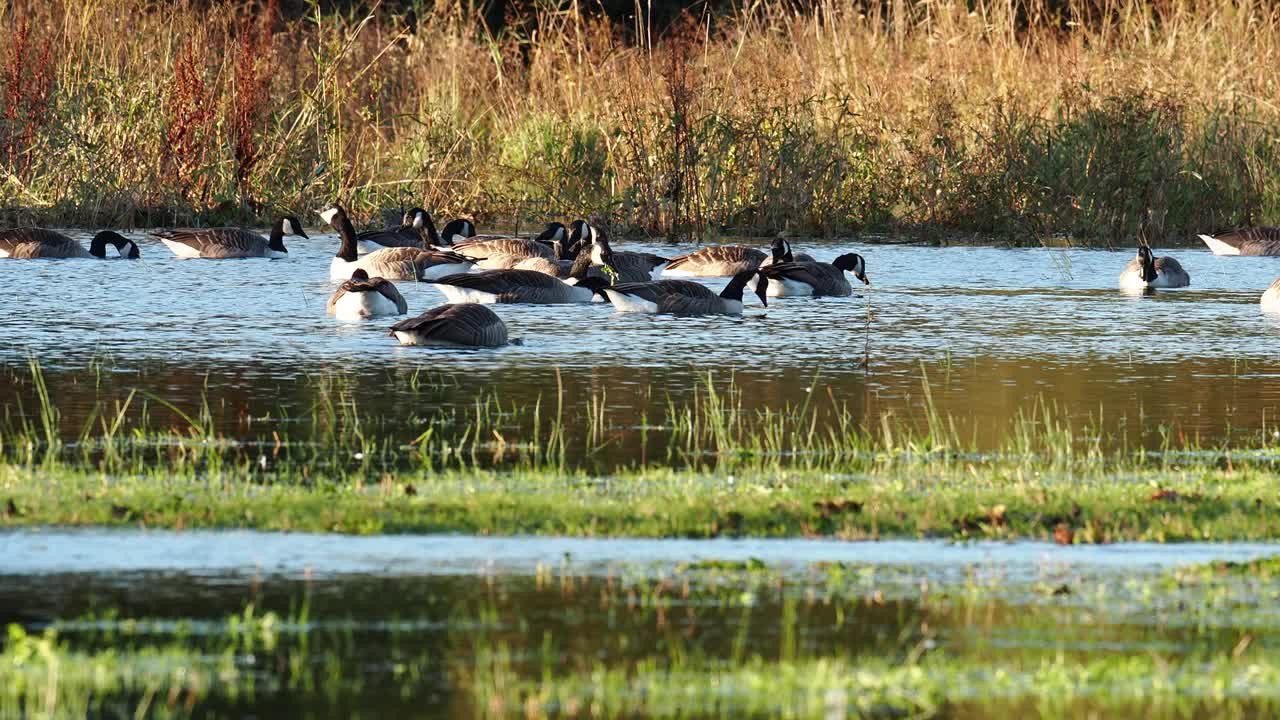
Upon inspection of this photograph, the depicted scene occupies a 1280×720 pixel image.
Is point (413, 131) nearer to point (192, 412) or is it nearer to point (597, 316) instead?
point (597, 316)

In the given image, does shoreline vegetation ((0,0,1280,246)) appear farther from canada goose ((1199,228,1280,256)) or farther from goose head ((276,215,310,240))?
goose head ((276,215,310,240))

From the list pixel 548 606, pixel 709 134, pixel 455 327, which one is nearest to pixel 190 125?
pixel 709 134

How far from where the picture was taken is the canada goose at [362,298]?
14945 millimetres

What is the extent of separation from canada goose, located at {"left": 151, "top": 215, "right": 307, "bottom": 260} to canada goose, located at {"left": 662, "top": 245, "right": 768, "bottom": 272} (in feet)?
14.3

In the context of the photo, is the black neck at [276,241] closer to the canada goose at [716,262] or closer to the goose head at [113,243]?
the goose head at [113,243]

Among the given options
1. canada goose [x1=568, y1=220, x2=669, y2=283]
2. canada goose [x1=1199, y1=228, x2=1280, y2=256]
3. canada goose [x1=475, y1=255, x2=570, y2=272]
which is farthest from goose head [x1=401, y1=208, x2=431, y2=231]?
canada goose [x1=1199, y1=228, x2=1280, y2=256]

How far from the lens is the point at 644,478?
326 inches

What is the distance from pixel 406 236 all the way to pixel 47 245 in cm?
354

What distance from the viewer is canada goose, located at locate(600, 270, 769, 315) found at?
636 inches

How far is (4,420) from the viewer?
9.98 meters

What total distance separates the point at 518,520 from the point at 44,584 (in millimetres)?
1754

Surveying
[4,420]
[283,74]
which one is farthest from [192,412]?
[283,74]

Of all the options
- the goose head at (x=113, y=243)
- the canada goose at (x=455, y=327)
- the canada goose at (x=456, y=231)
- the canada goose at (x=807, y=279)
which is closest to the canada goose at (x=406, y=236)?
the canada goose at (x=456, y=231)

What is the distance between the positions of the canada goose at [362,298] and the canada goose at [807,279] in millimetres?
3585
